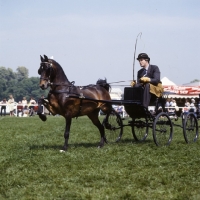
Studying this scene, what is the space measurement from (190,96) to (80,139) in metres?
34.5

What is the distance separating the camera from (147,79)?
11648mm

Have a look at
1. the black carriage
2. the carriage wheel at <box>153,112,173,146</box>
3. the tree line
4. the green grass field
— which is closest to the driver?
the black carriage

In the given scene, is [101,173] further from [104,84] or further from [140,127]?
[140,127]

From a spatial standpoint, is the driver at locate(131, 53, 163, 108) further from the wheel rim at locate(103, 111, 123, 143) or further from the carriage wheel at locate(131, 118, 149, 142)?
the wheel rim at locate(103, 111, 123, 143)

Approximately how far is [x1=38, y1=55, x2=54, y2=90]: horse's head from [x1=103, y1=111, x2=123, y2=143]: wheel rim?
247cm

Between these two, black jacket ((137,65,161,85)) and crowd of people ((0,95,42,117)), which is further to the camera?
crowd of people ((0,95,42,117))

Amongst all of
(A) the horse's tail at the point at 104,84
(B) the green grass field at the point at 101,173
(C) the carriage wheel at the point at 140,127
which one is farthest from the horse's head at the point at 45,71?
(C) the carriage wheel at the point at 140,127

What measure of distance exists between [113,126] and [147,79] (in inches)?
80.4

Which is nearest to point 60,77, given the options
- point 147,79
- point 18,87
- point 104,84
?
point 104,84

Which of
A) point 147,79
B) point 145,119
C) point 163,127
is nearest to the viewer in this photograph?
point 147,79

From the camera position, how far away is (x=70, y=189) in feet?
21.7

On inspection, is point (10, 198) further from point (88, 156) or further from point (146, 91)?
point (146, 91)

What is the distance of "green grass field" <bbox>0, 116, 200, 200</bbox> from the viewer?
6.38 meters

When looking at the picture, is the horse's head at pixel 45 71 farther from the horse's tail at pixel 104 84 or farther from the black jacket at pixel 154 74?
the black jacket at pixel 154 74
